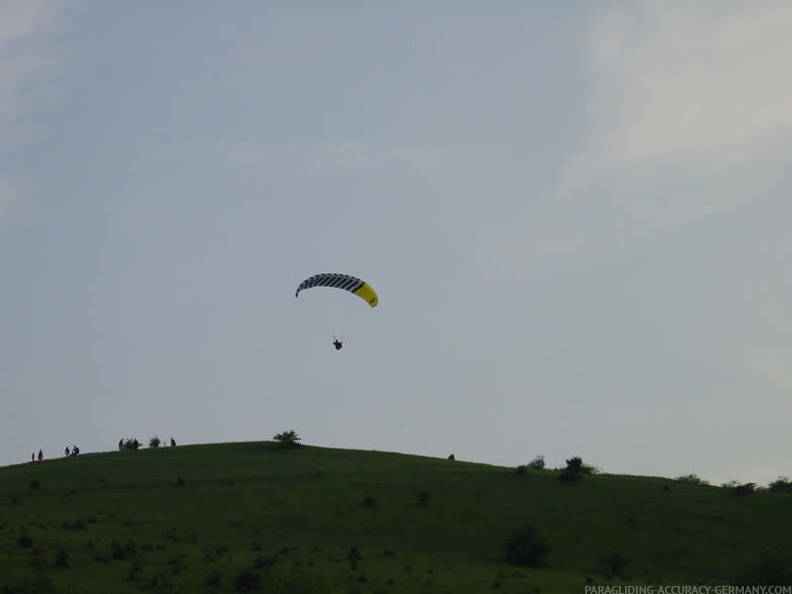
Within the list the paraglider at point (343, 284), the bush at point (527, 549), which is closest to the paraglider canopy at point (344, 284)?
the paraglider at point (343, 284)

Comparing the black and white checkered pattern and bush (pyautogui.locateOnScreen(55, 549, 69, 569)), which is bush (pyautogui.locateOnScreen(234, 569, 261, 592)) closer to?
bush (pyautogui.locateOnScreen(55, 549, 69, 569))

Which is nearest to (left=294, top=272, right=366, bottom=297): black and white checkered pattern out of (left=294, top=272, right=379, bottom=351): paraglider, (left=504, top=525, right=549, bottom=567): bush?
(left=294, top=272, right=379, bottom=351): paraglider

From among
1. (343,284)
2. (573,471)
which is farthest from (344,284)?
(573,471)

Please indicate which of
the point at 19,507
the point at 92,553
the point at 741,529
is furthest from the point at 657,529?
the point at 19,507

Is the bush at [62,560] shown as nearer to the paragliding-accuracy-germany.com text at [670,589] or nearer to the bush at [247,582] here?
the bush at [247,582]

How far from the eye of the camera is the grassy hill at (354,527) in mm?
53344

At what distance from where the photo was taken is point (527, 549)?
6091 centimetres

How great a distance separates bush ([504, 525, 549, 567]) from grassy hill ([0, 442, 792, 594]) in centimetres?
72

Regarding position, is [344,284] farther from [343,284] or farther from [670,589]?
[670,589]

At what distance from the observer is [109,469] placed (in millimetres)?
85188

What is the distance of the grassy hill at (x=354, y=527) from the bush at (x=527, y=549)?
716mm

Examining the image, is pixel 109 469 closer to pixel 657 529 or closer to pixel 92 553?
pixel 92 553

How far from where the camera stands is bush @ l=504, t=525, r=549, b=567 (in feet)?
198

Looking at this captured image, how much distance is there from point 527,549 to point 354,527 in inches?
374
